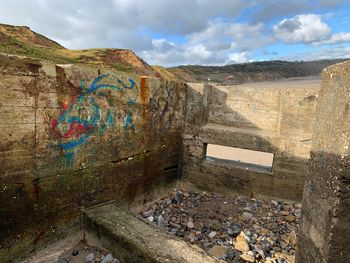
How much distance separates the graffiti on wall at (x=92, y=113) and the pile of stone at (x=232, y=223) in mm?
1686

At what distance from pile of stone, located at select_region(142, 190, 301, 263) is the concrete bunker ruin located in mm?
240

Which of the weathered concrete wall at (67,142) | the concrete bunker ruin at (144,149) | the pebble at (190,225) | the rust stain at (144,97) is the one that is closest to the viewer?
the concrete bunker ruin at (144,149)

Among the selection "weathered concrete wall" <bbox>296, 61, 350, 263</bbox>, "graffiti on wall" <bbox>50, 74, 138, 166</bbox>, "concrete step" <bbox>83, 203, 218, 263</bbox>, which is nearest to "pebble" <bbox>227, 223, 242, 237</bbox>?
"concrete step" <bbox>83, 203, 218, 263</bbox>

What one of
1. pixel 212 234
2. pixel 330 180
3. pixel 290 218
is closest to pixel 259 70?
pixel 290 218

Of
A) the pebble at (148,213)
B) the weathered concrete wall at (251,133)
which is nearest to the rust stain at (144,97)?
the weathered concrete wall at (251,133)

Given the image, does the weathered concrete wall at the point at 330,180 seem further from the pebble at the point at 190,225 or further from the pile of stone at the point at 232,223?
the pebble at the point at 190,225

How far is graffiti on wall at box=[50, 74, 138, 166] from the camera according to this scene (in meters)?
3.38

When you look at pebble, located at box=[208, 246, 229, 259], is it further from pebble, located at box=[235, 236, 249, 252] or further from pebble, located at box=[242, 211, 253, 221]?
pebble, located at box=[242, 211, 253, 221]

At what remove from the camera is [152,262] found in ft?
8.97

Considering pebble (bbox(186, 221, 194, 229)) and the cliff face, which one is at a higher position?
the cliff face

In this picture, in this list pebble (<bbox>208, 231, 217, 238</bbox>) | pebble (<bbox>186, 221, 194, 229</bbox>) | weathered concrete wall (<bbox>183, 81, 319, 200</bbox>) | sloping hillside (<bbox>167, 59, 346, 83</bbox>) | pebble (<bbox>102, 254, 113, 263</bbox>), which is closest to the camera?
pebble (<bbox>102, 254, 113, 263</bbox>)

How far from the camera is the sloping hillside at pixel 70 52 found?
14.1m

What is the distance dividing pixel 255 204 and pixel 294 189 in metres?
0.72

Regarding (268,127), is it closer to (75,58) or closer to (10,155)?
(10,155)
